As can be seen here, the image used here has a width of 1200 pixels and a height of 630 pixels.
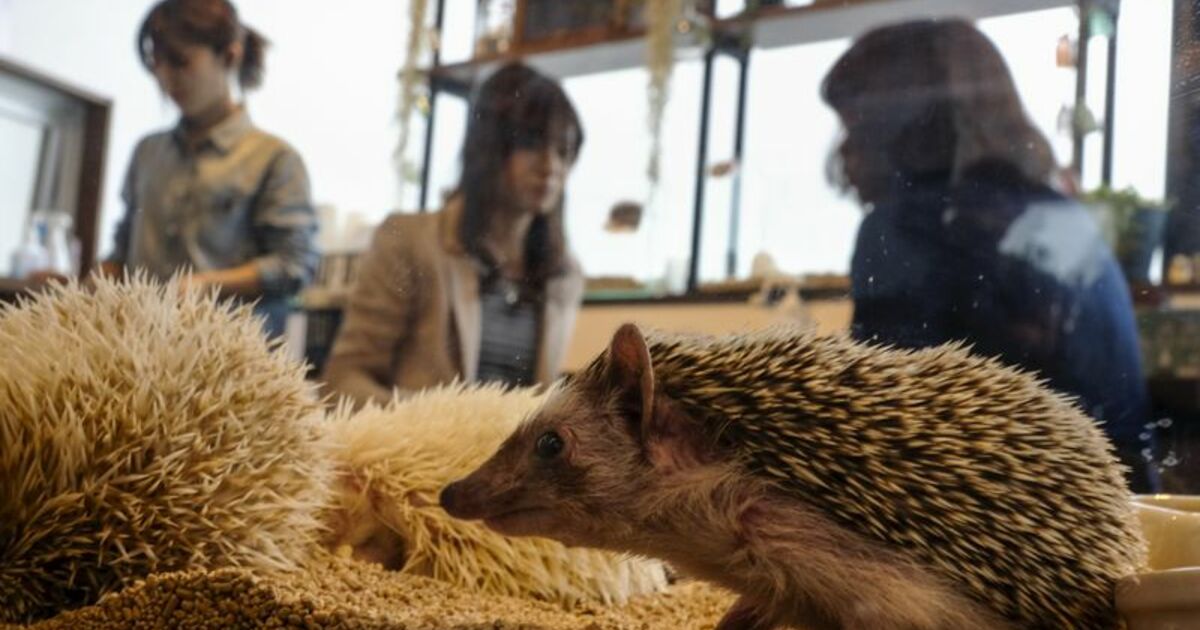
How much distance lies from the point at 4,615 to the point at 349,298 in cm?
99

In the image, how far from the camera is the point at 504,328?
6.86 ft

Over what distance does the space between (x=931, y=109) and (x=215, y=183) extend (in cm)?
139

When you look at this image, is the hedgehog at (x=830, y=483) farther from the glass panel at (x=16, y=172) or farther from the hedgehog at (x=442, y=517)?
the glass panel at (x=16, y=172)

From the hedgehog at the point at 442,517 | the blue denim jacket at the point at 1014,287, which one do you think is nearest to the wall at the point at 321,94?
the hedgehog at the point at 442,517

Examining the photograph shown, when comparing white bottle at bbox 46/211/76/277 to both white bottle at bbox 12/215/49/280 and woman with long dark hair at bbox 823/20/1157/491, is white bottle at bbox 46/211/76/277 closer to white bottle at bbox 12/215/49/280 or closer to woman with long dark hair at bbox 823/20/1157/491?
white bottle at bbox 12/215/49/280

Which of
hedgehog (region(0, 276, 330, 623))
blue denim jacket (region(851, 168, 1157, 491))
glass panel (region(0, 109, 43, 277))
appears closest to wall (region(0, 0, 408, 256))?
glass panel (region(0, 109, 43, 277))

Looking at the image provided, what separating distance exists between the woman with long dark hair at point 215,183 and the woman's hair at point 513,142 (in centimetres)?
40

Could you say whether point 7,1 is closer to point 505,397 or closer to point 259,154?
point 259,154

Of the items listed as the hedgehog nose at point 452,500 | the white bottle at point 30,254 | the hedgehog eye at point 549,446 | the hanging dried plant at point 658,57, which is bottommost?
the hedgehog nose at point 452,500

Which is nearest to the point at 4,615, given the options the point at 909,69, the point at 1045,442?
the point at 1045,442

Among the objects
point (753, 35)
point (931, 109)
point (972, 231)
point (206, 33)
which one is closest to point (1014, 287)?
point (972, 231)

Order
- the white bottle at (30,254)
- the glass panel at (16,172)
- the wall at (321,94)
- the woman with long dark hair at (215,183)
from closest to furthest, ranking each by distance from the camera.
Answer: the woman with long dark hair at (215,183), the wall at (321,94), the white bottle at (30,254), the glass panel at (16,172)

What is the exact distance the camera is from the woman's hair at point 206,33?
2504mm

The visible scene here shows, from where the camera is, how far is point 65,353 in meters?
1.51
